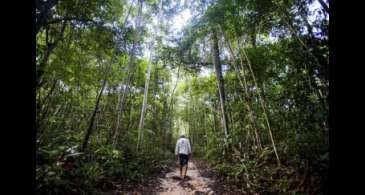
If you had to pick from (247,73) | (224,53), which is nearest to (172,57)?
(224,53)

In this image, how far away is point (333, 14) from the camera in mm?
916
